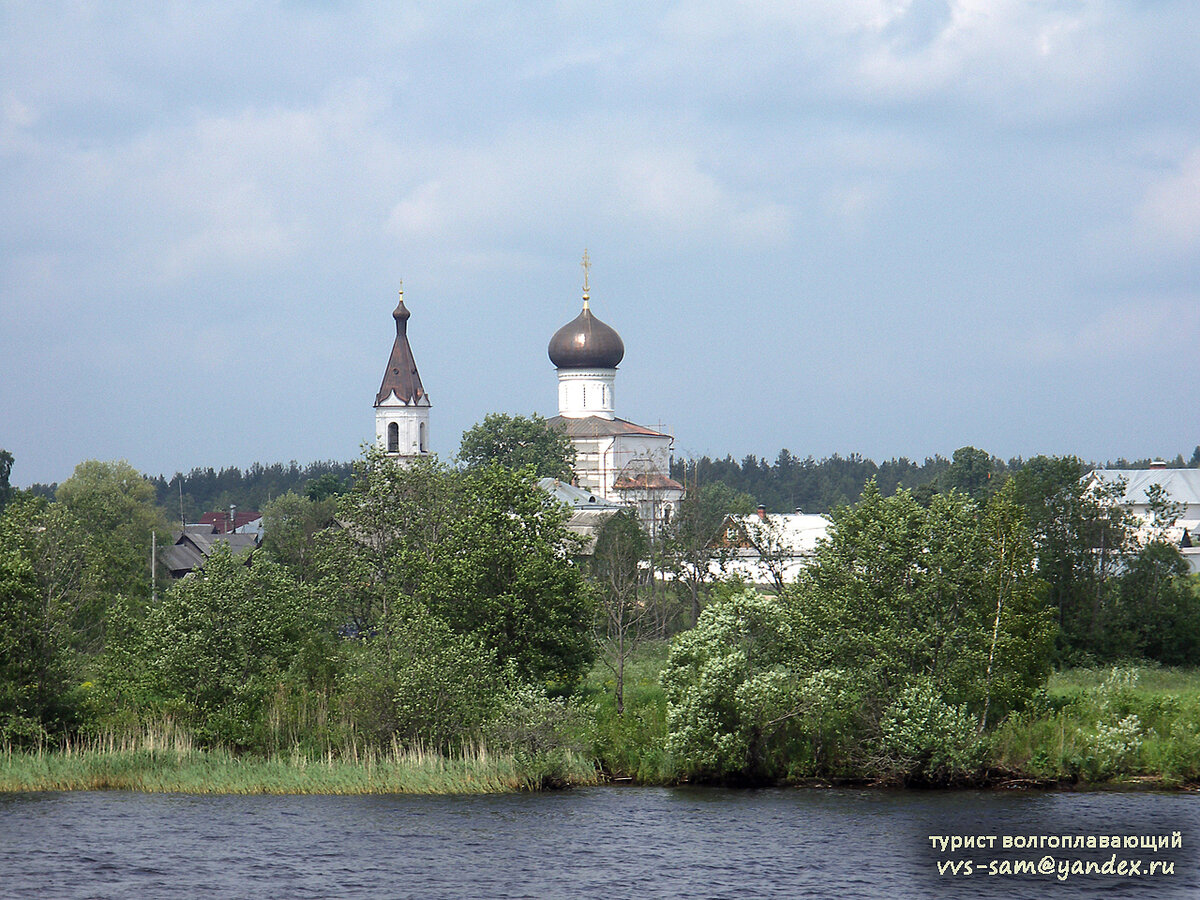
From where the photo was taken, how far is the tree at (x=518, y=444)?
90.4 meters

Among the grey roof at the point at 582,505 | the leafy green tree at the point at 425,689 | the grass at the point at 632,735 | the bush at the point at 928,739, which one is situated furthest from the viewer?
the grey roof at the point at 582,505

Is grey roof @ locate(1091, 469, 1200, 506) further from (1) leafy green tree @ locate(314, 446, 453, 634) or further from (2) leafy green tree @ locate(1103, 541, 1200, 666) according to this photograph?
(1) leafy green tree @ locate(314, 446, 453, 634)

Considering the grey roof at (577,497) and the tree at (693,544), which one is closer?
the tree at (693,544)

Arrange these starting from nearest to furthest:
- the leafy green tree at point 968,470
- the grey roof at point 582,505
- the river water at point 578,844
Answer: the river water at point 578,844 < the grey roof at point 582,505 < the leafy green tree at point 968,470

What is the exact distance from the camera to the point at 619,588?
4106cm

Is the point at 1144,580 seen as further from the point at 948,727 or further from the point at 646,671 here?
the point at 948,727

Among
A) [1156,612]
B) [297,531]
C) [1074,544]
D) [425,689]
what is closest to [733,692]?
[425,689]

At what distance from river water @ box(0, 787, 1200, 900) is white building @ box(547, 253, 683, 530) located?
69.4m

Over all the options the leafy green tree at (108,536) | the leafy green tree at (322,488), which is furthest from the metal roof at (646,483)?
the leafy green tree at (108,536)

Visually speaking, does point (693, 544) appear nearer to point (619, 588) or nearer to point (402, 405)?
point (619, 588)

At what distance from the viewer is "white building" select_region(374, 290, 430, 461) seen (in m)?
101

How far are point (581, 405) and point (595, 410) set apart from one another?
40.3 inches

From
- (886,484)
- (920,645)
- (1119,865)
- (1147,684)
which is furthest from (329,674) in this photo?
(886,484)

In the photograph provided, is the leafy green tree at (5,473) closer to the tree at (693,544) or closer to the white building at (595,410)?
the white building at (595,410)
